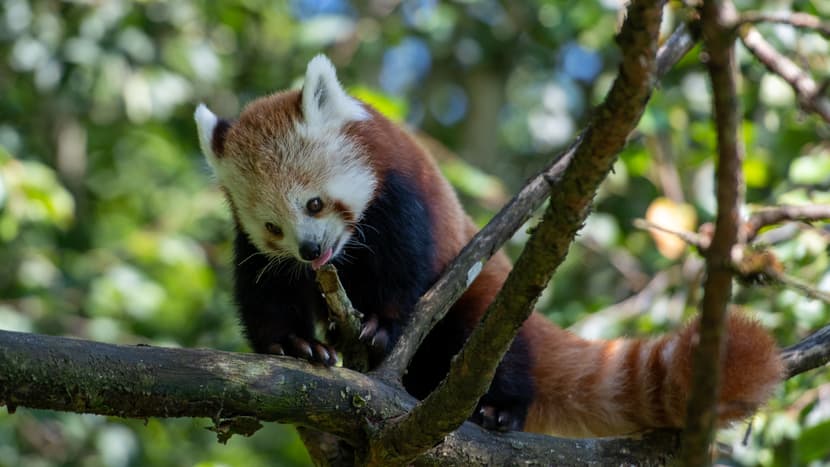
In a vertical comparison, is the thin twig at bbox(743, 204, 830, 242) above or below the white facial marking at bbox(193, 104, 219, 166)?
above

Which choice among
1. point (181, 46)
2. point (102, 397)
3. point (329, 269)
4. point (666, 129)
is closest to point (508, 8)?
point (181, 46)

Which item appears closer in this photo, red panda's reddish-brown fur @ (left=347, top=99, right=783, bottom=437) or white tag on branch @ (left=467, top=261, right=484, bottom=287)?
red panda's reddish-brown fur @ (left=347, top=99, right=783, bottom=437)

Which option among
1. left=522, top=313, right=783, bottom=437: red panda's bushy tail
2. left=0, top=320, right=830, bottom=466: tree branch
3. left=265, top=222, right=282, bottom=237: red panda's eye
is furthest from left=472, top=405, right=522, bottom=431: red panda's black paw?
left=265, top=222, right=282, bottom=237: red panda's eye

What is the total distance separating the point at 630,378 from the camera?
3.69m

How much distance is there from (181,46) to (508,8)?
128 inches

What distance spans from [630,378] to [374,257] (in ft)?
3.72

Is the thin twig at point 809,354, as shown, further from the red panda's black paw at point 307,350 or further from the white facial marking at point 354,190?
Answer: the white facial marking at point 354,190

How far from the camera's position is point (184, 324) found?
25.7ft

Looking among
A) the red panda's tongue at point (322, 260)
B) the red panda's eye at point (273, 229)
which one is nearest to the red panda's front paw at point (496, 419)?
the red panda's tongue at point (322, 260)

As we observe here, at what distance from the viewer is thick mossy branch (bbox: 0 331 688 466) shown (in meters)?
2.40

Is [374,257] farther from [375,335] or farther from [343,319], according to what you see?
[343,319]

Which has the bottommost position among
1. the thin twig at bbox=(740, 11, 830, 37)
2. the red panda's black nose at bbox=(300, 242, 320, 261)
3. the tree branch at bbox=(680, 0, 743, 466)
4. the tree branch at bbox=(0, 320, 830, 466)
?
the tree branch at bbox=(0, 320, 830, 466)

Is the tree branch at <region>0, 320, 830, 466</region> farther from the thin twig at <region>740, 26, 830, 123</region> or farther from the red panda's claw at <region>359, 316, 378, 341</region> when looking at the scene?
the thin twig at <region>740, 26, 830, 123</region>

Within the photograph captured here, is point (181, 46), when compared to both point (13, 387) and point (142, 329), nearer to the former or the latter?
point (142, 329)
